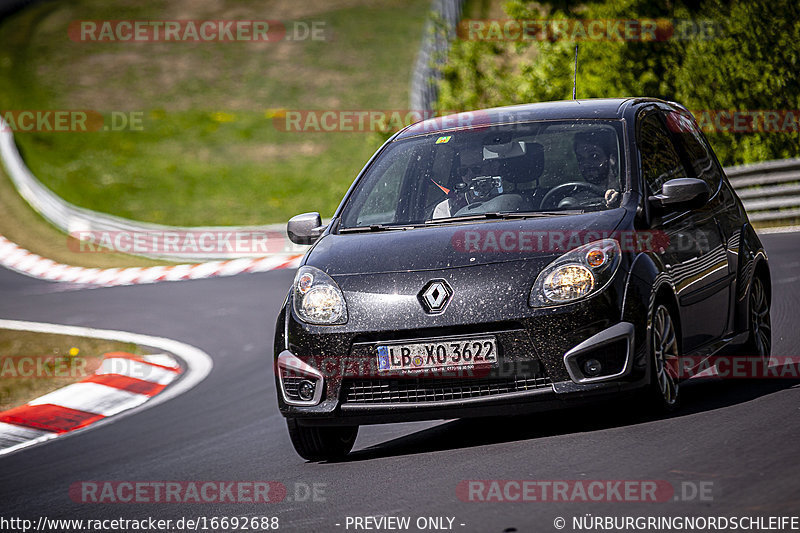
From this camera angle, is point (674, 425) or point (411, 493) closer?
point (411, 493)

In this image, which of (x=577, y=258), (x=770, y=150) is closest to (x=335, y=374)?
(x=577, y=258)

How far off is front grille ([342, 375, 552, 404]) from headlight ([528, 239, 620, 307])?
15.7 inches

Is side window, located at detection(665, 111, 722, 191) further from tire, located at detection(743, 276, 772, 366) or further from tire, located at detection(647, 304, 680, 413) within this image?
tire, located at detection(647, 304, 680, 413)

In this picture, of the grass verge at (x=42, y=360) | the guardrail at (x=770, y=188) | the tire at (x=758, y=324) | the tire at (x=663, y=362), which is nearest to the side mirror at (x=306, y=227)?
the tire at (x=663, y=362)

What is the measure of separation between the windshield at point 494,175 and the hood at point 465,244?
0.76 ft

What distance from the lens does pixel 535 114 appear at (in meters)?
7.56

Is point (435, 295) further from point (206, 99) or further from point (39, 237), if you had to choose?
point (206, 99)

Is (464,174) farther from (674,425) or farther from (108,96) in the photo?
(108,96)

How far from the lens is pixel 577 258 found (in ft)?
20.4

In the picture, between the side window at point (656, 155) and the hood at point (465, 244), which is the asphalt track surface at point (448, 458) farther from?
the side window at point (656, 155)

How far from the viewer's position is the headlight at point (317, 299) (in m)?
6.45

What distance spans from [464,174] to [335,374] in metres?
1.65

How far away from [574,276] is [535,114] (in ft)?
5.60

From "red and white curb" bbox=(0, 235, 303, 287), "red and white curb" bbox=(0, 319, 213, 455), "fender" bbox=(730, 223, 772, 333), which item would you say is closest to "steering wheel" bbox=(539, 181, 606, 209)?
"fender" bbox=(730, 223, 772, 333)
